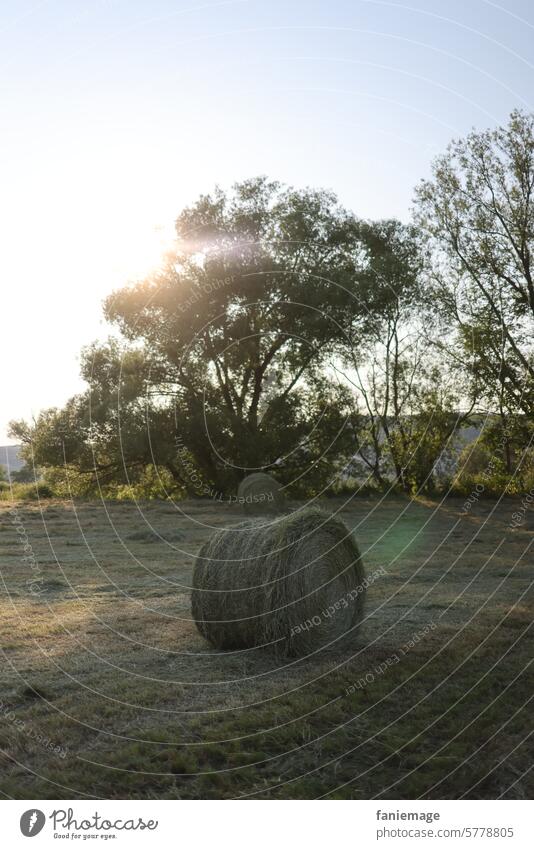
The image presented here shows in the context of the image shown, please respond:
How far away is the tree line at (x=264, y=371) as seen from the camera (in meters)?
30.2

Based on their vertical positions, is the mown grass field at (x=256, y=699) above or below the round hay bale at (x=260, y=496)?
below

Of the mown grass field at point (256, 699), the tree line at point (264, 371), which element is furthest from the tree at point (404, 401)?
the mown grass field at point (256, 699)

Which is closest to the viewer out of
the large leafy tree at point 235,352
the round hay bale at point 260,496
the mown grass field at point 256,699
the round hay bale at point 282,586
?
the mown grass field at point 256,699

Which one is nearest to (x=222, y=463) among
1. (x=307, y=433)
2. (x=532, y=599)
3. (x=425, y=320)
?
(x=307, y=433)

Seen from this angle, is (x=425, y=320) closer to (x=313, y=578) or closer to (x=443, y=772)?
(x=313, y=578)

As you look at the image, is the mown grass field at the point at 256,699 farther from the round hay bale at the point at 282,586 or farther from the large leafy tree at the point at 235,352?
the large leafy tree at the point at 235,352

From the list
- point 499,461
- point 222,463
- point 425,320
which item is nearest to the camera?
point 499,461

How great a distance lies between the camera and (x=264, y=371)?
106ft

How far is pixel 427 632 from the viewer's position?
10.0m

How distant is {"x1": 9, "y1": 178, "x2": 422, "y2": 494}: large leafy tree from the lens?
30344 millimetres

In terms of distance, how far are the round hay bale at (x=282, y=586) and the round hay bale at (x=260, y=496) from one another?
1411cm

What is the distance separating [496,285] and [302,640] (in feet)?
58.4

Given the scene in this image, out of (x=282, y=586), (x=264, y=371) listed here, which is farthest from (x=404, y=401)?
(x=282, y=586)

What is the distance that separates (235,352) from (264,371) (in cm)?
148
